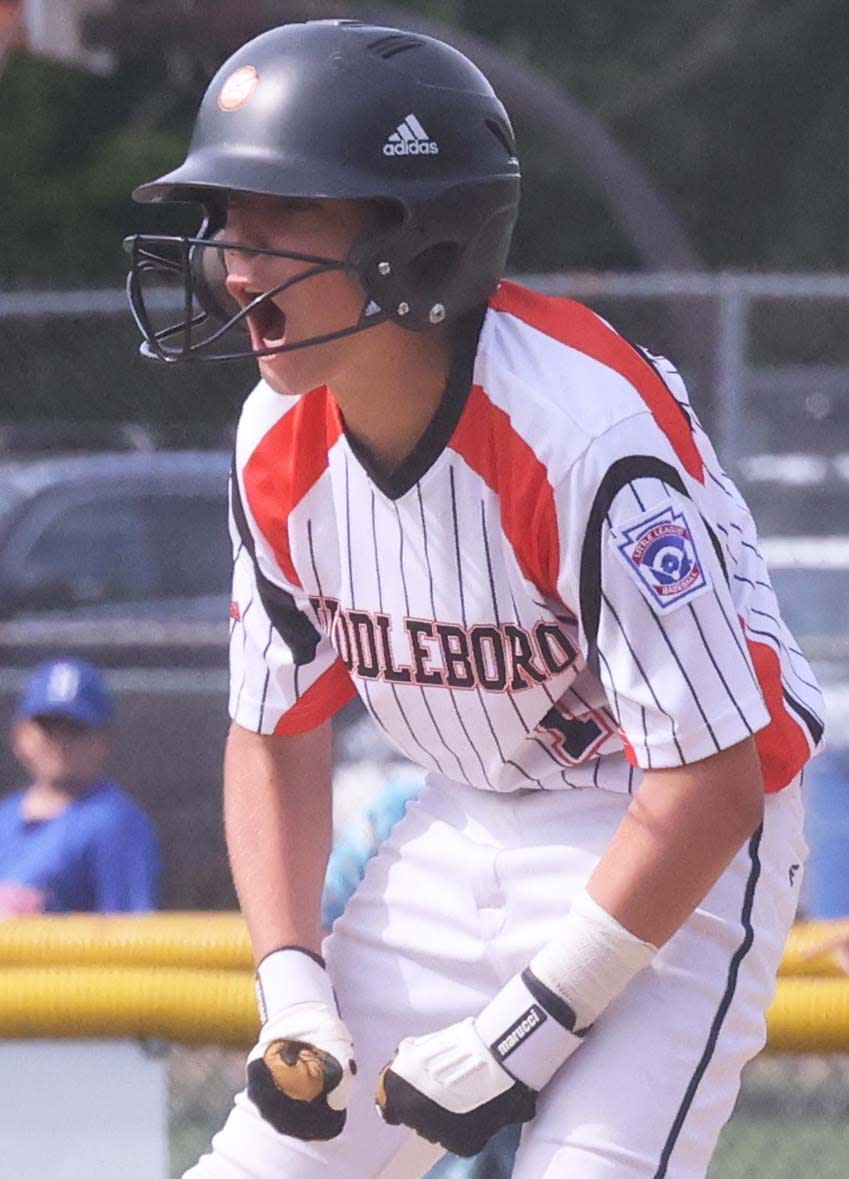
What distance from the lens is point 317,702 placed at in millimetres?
2797

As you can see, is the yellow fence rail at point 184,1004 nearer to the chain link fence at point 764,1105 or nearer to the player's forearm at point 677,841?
the chain link fence at point 764,1105

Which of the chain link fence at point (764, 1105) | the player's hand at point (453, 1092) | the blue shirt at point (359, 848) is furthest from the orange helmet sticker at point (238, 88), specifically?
the chain link fence at point (764, 1105)

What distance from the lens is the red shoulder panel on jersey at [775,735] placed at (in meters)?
2.54

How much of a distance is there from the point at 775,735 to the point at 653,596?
1.02 ft

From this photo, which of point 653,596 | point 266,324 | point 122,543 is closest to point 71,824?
point 122,543

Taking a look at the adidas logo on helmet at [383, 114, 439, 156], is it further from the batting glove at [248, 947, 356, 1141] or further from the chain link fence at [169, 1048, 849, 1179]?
the chain link fence at [169, 1048, 849, 1179]

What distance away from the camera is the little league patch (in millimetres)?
2330

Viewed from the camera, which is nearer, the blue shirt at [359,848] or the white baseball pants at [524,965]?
the white baseball pants at [524,965]

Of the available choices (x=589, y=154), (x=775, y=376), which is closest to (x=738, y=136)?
(x=589, y=154)

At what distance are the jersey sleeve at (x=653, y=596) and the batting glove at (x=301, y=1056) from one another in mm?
532

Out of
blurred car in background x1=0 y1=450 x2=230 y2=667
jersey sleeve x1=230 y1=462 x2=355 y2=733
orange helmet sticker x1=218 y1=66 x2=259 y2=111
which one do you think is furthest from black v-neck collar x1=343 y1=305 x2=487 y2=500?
blurred car in background x1=0 y1=450 x2=230 y2=667

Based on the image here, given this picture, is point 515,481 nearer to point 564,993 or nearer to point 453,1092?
point 564,993

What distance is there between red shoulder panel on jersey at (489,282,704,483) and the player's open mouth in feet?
0.94

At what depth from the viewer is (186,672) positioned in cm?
693
